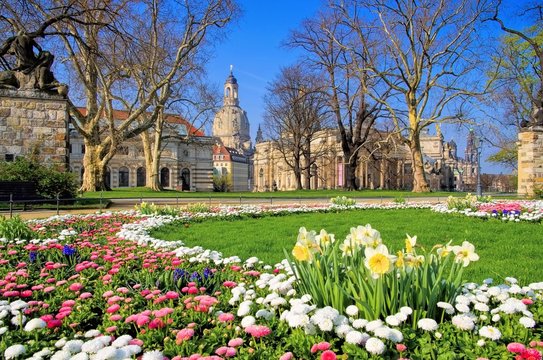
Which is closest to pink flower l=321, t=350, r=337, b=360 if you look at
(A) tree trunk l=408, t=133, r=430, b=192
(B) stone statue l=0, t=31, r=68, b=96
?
(B) stone statue l=0, t=31, r=68, b=96

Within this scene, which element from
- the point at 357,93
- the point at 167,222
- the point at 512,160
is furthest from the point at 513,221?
the point at 512,160

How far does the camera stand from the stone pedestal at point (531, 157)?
20422 mm

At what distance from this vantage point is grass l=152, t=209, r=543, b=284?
5543 millimetres

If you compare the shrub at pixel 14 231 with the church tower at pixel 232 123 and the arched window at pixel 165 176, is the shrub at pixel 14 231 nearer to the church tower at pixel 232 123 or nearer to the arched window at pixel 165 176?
the arched window at pixel 165 176

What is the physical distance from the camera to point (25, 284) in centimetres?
407

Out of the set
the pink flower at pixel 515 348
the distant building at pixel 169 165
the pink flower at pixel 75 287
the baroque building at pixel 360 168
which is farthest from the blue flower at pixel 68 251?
the distant building at pixel 169 165

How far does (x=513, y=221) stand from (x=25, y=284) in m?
10.3

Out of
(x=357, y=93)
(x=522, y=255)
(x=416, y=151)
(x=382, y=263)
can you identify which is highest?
(x=357, y=93)

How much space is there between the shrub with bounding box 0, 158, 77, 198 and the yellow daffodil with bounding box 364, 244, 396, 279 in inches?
548

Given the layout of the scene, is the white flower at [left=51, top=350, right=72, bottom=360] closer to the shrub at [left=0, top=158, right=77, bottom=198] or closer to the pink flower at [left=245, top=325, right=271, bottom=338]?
the pink flower at [left=245, top=325, right=271, bottom=338]

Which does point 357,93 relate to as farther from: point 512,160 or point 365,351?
point 365,351

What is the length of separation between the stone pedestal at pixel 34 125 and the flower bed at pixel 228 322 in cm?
1204

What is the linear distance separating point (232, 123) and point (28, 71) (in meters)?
169

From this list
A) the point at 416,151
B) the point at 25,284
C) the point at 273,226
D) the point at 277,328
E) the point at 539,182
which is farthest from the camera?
the point at 416,151
